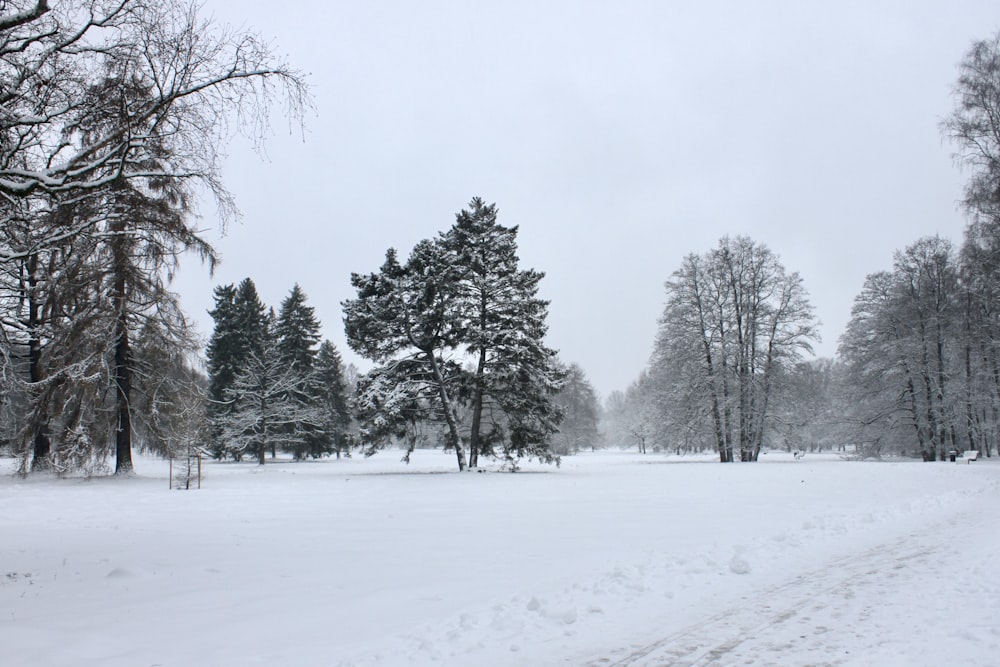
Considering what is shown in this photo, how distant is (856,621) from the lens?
5512mm

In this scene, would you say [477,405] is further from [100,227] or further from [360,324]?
[100,227]

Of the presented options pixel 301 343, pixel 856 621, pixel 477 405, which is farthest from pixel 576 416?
pixel 856 621

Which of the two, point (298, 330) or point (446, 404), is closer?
point (446, 404)

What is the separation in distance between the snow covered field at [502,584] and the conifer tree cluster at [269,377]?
1037 inches

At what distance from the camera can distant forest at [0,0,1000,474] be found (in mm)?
7230

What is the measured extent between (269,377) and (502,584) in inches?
1428

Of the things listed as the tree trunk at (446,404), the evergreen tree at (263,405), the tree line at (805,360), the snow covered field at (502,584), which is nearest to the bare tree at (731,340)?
the tree line at (805,360)

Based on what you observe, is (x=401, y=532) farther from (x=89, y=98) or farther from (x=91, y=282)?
(x=91, y=282)

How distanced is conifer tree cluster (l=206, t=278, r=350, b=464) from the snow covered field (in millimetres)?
26350

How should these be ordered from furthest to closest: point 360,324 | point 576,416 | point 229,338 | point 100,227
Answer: point 576,416
point 229,338
point 360,324
point 100,227

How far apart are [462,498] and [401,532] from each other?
6248 mm

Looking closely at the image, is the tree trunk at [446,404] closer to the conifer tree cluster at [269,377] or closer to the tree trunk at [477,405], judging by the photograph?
the tree trunk at [477,405]

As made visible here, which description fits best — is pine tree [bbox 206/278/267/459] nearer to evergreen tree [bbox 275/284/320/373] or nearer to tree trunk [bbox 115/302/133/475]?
evergreen tree [bbox 275/284/320/373]

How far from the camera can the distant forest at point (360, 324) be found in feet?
23.7
